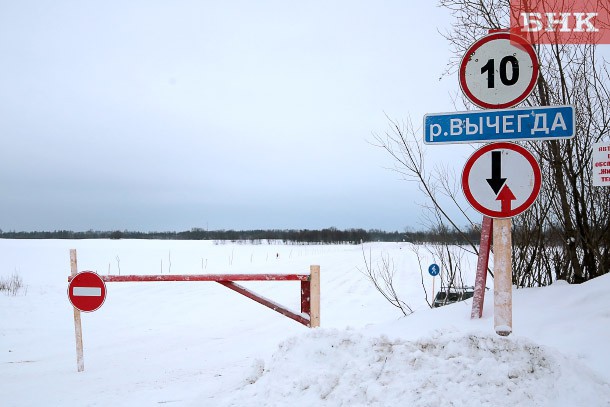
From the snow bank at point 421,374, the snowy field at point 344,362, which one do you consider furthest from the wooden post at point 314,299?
the snow bank at point 421,374

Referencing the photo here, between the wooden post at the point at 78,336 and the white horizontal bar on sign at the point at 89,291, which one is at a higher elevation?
the white horizontal bar on sign at the point at 89,291

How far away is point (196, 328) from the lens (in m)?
8.84

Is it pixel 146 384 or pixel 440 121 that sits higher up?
pixel 440 121

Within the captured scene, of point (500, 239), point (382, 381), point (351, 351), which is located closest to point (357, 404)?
point (382, 381)

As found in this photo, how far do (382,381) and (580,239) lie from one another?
3600mm

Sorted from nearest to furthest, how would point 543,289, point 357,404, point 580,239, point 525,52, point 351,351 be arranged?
point 357,404 < point 525,52 < point 351,351 < point 543,289 < point 580,239

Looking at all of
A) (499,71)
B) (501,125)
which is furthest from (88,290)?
(499,71)

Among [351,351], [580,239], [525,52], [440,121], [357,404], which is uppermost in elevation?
[525,52]

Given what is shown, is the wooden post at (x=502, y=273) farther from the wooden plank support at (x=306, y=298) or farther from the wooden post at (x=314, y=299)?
the wooden plank support at (x=306, y=298)

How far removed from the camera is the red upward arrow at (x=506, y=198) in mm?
3227

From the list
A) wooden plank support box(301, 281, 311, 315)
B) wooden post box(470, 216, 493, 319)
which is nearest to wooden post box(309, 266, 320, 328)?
wooden plank support box(301, 281, 311, 315)

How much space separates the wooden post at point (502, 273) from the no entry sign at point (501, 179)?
0.16m

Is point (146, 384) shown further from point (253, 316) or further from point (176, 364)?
point (253, 316)

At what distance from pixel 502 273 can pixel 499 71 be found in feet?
4.97
